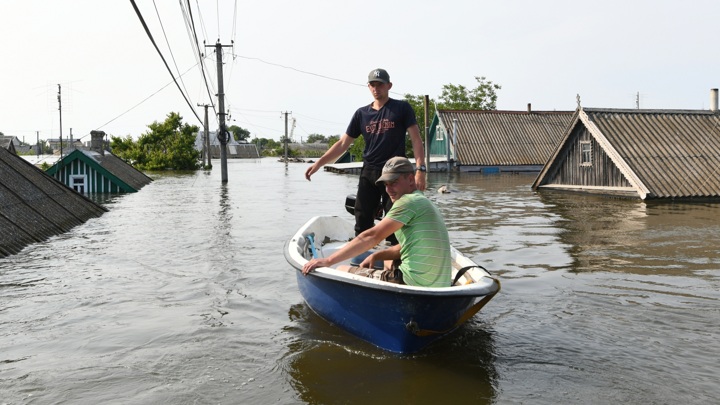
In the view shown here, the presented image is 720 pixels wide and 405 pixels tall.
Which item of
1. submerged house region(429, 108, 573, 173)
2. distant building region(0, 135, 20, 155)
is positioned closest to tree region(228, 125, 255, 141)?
distant building region(0, 135, 20, 155)

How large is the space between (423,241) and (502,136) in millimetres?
42075

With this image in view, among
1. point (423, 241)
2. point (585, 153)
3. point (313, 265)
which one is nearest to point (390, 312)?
point (423, 241)

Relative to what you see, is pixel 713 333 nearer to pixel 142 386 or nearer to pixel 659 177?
pixel 142 386

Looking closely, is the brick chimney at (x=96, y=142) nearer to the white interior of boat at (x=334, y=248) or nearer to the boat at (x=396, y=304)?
the white interior of boat at (x=334, y=248)

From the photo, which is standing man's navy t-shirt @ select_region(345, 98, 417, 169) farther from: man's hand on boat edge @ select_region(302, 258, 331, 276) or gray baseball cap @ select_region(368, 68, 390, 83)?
man's hand on boat edge @ select_region(302, 258, 331, 276)

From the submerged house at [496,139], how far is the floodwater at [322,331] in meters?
31.9

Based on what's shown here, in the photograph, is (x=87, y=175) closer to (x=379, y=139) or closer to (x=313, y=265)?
(x=379, y=139)

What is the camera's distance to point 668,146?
65.7 ft

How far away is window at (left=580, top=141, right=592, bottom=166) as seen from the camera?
72.0 feet

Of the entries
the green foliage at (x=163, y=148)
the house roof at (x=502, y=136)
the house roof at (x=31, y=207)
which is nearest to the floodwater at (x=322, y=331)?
the house roof at (x=31, y=207)

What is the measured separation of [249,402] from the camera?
459cm

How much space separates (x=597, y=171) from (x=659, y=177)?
8.86ft

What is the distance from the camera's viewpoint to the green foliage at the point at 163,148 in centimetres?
5700

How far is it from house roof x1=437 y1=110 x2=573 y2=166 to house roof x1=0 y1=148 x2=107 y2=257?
30969 millimetres
